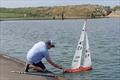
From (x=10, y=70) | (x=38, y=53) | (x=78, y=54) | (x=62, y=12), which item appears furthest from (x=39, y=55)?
(x=62, y=12)

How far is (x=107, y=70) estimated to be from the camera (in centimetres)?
2775

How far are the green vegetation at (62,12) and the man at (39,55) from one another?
449 ft

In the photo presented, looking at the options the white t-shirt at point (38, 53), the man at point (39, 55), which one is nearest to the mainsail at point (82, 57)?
the man at point (39, 55)

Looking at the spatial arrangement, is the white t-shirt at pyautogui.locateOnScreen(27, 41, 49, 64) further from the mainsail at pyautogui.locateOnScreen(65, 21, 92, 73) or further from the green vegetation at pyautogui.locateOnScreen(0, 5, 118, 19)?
the green vegetation at pyautogui.locateOnScreen(0, 5, 118, 19)

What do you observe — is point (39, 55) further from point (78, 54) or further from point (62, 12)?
point (62, 12)

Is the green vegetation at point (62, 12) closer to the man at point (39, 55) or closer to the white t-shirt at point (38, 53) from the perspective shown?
the man at point (39, 55)

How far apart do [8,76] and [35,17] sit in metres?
150

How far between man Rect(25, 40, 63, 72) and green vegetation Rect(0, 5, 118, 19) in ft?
449

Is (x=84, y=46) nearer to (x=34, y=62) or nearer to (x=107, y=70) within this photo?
(x=107, y=70)

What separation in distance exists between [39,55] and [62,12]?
501ft

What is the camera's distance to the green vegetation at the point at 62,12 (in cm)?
16050

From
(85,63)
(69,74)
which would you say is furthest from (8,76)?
(85,63)

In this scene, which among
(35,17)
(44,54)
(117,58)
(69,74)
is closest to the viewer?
(44,54)

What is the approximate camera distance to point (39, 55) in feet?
56.9
